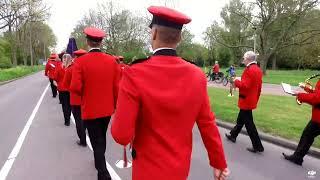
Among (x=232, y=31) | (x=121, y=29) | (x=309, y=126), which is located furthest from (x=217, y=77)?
(x=232, y=31)

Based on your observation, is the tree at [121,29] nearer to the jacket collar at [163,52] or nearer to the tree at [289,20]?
the tree at [289,20]

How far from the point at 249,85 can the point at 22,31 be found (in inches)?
2657

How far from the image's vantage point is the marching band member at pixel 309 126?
6.38 meters

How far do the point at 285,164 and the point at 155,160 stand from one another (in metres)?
4.78

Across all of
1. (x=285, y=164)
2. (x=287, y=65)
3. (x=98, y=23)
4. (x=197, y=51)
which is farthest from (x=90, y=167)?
(x=197, y=51)

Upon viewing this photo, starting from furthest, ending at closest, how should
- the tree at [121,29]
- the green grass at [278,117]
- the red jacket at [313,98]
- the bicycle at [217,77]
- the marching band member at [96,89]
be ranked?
the tree at [121,29] < the bicycle at [217,77] < the green grass at [278,117] < the red jacket at [313,98] < the marching band member at [96,89]

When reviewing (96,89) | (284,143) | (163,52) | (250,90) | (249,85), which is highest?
(163,52)

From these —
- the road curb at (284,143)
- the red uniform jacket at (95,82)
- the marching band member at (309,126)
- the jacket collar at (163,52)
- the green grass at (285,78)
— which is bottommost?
the green grass at (285,78)

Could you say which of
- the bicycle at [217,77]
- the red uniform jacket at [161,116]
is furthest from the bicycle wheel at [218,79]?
the red uniform jacket at [161,116]

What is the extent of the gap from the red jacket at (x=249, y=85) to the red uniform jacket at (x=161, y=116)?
15.9 ft

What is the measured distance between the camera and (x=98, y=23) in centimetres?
5284

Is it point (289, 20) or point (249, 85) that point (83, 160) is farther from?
point (289, 20)

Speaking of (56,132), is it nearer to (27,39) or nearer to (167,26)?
(167,26)

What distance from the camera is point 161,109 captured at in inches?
108
